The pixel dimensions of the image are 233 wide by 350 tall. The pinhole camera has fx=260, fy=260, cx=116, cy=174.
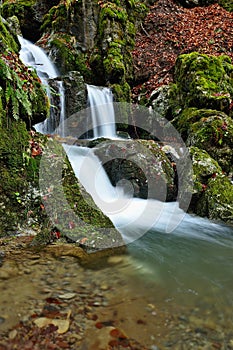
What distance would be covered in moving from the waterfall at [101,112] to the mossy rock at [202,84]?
2594mm

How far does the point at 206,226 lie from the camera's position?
5.22 m

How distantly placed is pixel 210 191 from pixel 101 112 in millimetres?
6357

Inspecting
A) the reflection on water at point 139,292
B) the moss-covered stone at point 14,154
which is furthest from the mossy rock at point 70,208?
the reflection on water at point 139,292

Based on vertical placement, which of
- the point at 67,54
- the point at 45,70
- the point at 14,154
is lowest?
the point at 14,154

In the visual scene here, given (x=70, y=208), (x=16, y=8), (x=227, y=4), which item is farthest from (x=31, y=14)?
(x=70, y=208)

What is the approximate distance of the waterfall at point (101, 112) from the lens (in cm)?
1030

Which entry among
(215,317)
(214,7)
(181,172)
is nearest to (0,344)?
(215,317)

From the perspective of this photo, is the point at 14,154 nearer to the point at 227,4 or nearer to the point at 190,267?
the point at 190,267

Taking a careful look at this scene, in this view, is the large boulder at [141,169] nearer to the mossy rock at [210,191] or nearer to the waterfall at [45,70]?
the mossy rock at [210,191]

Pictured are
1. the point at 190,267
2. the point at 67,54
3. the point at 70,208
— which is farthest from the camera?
the point at 67,54

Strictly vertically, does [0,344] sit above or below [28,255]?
below

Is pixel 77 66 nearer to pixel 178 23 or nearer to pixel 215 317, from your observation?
pixel 178 23

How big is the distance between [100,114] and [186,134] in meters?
3.63

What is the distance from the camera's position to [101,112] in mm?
10578
